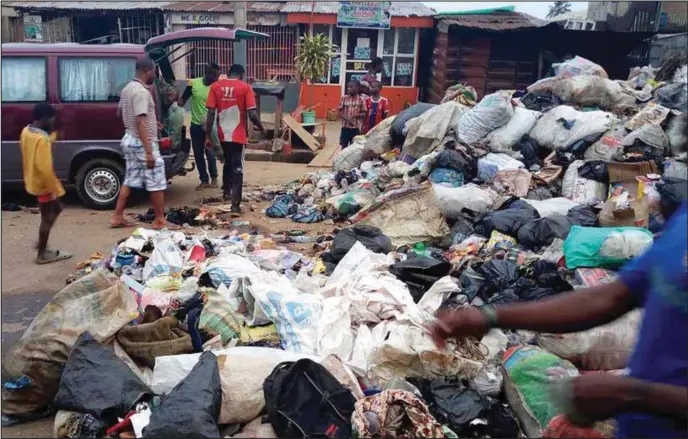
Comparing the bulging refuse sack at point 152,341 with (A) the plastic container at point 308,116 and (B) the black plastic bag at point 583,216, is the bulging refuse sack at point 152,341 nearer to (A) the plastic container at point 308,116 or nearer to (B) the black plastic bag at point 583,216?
(B) the black plastic bag at point 583,216

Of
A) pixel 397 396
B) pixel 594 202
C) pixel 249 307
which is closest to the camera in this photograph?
pixel 397 396

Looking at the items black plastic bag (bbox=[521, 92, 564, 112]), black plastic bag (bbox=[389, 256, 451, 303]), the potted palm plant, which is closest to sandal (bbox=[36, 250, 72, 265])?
black plastic bag (bbox=[389, 256, 451, 303])

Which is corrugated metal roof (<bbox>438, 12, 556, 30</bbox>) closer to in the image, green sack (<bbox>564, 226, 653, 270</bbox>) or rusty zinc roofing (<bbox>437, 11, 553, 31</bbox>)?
rusty zinc roofing (<bbox>437, 11, 553, 31</bbox>)

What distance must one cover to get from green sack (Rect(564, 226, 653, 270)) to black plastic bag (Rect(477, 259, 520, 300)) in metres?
0.40

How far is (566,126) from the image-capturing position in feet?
24.1

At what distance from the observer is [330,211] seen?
766 cm

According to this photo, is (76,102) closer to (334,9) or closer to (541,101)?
(541,101)

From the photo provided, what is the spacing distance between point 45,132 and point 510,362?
4.30m

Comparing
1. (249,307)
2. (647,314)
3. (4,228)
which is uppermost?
(647,314)

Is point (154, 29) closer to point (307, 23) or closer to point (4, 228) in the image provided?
point (307, 23)

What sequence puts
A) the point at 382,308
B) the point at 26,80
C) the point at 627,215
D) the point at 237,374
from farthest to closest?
the point at 26,80, the point at 627,215, the point at 382,308, the point at 237,374

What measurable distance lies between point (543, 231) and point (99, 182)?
5.02 m

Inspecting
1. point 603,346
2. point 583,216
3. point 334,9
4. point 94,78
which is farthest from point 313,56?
point 603,346

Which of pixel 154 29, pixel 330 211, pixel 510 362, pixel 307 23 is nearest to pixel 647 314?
pixel 510 362
